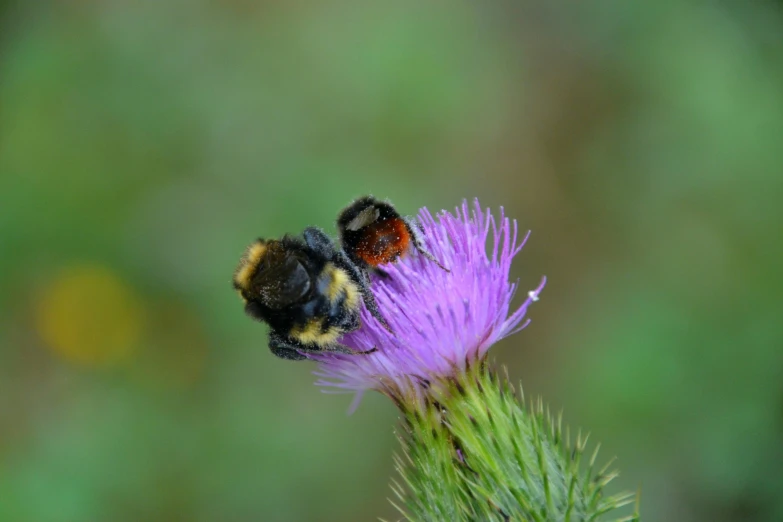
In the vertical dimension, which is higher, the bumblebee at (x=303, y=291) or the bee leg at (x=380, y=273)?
the bee leg at (x=380, y=273)

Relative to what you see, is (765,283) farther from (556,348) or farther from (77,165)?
(77,165)

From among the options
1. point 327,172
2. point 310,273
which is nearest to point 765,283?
point 327,172

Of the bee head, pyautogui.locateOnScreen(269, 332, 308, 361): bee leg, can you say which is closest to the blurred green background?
pyautogui.locateOnScreen(269, 332, 308, 361): bee leg

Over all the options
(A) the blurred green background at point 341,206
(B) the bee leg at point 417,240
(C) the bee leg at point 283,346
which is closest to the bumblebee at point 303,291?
(C) the bee leg at point 283,346

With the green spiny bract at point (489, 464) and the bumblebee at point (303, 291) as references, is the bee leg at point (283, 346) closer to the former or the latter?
the bumblebee at point (303, 291)


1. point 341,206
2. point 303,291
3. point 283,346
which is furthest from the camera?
point 341,206

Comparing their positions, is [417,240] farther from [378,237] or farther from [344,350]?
[344,350]

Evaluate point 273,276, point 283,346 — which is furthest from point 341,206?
point 273,276
